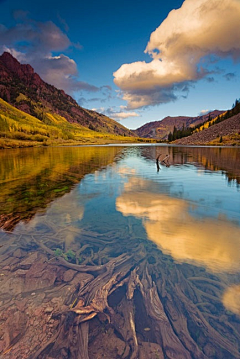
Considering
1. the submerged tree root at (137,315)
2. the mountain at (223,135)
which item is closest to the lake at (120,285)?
the submerged tree root at (137,315)

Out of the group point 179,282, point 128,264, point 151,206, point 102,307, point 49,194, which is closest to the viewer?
point 102,307

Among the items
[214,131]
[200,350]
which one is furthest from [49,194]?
[214,131]

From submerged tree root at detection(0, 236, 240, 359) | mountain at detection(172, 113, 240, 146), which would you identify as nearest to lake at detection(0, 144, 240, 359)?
submerged tree root at detection(0, 236, 240, 359)

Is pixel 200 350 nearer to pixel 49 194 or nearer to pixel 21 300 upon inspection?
pixel 21 300

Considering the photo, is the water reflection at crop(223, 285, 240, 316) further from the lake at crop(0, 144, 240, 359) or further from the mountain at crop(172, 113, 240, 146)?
the mountain at crop(172, 113, 240, 146)

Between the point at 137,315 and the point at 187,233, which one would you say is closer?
the point at 137,315

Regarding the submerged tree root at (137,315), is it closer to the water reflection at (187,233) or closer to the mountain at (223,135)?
the water reflection at (187,233)

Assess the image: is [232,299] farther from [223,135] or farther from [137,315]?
[223,135]

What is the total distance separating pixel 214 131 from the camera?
186 meters

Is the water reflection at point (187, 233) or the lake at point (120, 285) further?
the water reflection at point (187, 233)

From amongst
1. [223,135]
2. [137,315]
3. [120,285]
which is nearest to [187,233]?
[120,285]

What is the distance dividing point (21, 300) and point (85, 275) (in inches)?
73.6

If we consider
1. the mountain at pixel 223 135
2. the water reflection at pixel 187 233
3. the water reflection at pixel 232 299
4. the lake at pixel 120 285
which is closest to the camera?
the lake at pixel 120 285

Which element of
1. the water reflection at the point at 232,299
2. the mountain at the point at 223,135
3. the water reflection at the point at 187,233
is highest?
the mountain at the point at 223,135
